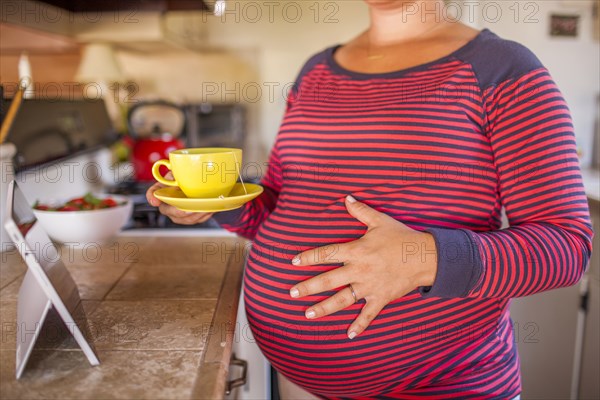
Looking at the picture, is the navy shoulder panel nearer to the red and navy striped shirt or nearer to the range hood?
the red and navy striped shirt

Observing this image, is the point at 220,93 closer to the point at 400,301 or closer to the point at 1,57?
the point at 1,57

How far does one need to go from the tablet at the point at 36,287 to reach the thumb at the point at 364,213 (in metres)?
0.34

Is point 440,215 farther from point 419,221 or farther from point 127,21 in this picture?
point 127,21

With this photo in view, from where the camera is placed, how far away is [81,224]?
1072 millimetres

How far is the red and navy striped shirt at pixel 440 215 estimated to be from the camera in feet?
2.12

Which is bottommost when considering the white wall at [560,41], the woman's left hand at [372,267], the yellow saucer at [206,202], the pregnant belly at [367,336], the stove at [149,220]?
the pregnant belly at [367,336]

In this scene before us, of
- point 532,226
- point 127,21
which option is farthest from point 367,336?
point 127,21

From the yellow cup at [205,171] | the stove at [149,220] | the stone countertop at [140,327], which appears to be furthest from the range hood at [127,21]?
the yellow cup at [205,171]

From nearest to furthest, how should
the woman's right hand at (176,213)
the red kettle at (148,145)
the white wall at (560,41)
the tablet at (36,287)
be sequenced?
the tablet at (36,287)
the woman's right hand at (176,213)
the white wall at (560,41)
the red kettle at (148,145)

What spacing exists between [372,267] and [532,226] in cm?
19

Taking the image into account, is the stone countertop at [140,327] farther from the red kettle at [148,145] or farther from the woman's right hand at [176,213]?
the red kettle at [148,145]

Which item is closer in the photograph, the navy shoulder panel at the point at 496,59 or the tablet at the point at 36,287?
the tablet at the point at 36,287

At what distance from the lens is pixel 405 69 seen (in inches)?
31.6

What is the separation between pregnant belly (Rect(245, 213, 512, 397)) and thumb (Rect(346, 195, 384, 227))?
38mm
